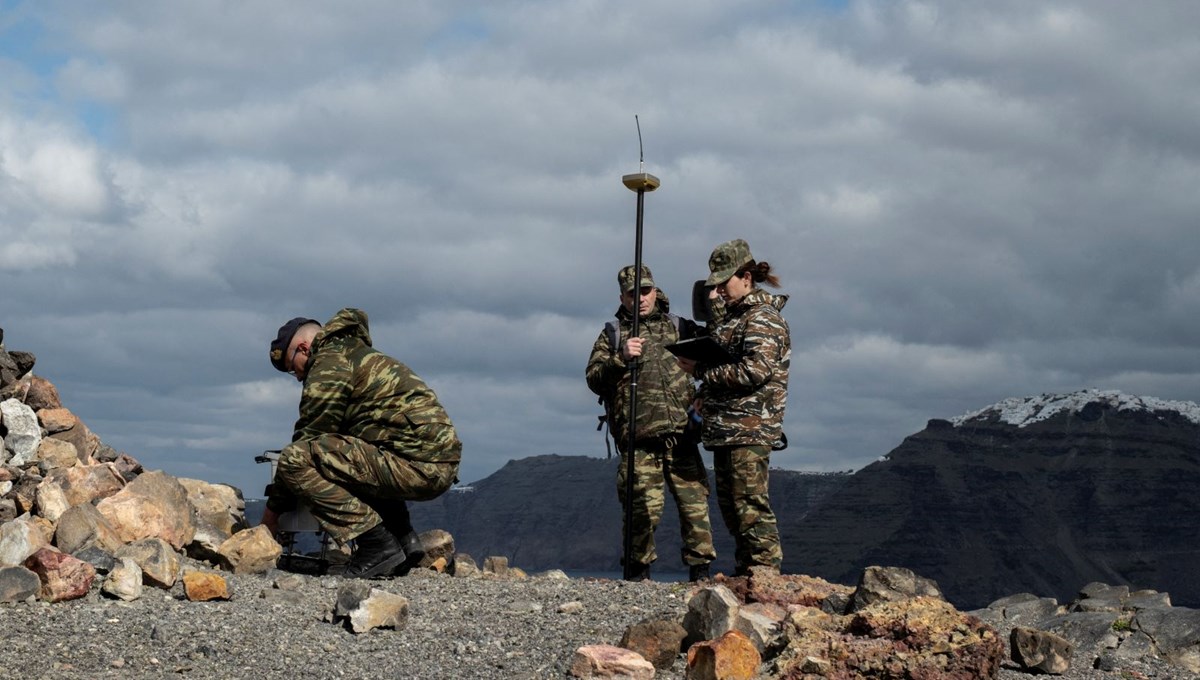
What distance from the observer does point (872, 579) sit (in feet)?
26.8

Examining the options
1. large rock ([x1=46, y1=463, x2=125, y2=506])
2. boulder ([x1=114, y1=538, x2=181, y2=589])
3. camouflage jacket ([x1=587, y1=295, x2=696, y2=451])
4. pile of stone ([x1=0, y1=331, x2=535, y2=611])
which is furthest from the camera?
camouflage jacket ([x1=587, y1=295, x2=696, y2=451])

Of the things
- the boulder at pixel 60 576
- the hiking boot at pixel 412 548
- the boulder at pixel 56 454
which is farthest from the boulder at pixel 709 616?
the boulder at pixel 56 454

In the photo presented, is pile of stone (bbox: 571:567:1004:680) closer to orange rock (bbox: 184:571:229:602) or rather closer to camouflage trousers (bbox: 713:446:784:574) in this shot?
camouflage trousers (bbox: 713:446:784:574)

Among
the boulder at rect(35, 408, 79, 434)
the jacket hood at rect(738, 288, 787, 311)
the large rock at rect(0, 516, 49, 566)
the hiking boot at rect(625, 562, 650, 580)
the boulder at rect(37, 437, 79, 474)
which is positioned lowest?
the hiking boot at rect(625, 562, 650, 580)

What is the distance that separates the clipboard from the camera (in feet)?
29.8

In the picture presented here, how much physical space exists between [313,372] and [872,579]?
169 inches

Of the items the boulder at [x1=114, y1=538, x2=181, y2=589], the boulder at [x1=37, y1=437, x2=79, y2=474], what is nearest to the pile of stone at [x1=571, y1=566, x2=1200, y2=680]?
the boulder at [x1=114, y1=538, x2=181, y2=589]

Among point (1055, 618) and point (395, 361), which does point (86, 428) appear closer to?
point (395, 361)

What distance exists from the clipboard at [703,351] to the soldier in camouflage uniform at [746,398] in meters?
0.05

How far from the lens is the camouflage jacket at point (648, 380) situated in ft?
34.6

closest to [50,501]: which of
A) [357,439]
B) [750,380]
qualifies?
[357,439]

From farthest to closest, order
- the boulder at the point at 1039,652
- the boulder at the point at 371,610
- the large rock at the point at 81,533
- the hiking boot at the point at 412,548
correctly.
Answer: the hiking boot at the point at 412,548 → the large rock at the point at 81,533 → the boulder at the point at 371,610 → the boulder at the point at 1039,652

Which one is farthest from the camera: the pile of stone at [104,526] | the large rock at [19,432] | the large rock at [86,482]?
the large rock at [19,432]

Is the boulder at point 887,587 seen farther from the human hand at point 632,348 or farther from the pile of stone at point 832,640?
the human hand at point 632,348
